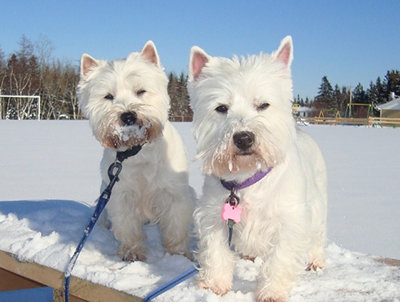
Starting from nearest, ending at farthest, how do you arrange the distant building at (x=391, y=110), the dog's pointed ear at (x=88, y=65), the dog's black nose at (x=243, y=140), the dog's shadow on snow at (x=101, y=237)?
the dog's black nose at (x=243, y=140), the dog's shadow on snow at (x=101, y=237), the dog's pointed ear at (x=88, y=65), the distant building at (x=391, y=110)

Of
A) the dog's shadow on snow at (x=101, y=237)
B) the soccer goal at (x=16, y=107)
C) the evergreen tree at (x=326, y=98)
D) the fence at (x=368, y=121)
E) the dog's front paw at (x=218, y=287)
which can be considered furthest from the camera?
the evergreen tree at (x=326, y=98)

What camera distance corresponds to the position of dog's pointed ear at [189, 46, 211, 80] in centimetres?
280

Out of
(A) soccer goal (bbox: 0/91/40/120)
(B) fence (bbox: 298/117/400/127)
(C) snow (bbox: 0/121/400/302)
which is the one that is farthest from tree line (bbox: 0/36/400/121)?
(C) snow (bbox: 0/121/400/302)

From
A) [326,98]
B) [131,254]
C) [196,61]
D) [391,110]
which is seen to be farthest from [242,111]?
[326,98]

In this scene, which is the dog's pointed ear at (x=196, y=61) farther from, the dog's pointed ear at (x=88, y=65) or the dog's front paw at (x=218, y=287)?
the dog's pointed ear at (x=88, y=65)

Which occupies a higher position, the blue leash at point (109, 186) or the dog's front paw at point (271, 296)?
the blue leash at point (109, 186)

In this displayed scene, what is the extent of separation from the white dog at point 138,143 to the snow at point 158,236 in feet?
0.80

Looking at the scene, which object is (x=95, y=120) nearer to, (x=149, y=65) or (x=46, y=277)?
(x=149, y=65)

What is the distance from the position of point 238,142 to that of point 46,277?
5.94ft

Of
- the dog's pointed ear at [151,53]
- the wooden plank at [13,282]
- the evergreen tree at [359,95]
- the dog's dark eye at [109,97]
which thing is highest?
the evergreen tree at [359,95]

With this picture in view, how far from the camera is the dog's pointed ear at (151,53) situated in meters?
3.98

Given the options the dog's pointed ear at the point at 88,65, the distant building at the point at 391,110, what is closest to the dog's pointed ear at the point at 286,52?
the dog's pointed ear at the point at 88,65

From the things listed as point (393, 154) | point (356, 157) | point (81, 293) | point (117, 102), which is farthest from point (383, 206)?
point (393, 154)

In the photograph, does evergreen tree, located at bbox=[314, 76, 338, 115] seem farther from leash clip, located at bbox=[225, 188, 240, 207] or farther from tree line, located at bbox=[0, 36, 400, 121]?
leash clip, located at bbox=[225, 188, 240, 207]
